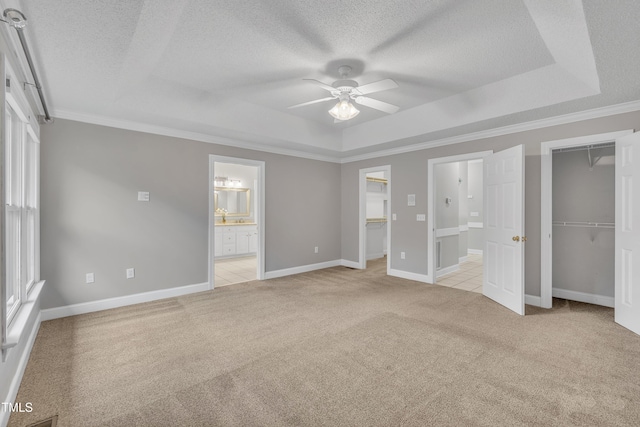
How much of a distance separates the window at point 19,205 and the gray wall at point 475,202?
902cm

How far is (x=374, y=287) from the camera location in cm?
478

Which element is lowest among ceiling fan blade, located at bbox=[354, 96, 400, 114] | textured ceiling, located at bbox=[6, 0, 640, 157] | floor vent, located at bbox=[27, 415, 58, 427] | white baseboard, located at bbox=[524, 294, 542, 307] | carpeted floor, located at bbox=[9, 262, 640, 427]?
floor vent, located at bbox=[27, 415, 58, 427]


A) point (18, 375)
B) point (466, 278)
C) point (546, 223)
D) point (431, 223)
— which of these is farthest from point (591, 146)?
point (18, 375)

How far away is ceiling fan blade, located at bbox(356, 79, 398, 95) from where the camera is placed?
8.76 feet

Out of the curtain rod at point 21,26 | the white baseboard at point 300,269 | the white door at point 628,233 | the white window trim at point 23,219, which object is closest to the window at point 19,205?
the white window trim at point 23,219

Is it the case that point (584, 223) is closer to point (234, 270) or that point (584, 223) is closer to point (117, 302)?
point (234, 270)

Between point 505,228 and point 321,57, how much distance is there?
3098mm

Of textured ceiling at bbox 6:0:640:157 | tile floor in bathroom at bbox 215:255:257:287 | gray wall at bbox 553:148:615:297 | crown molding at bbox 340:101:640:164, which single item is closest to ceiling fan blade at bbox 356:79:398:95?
textured ceiling at bbox 6:0:640:157

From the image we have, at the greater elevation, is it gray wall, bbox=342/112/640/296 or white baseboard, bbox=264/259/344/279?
gray wall, bbox=342/112/640/296

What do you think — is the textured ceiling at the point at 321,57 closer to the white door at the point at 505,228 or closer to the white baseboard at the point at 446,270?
the white door at the point at 505,228

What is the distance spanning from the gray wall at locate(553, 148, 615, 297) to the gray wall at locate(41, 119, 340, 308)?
15.1 feet

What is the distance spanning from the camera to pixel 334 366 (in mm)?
2365

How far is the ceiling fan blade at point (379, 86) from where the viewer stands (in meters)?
2.67

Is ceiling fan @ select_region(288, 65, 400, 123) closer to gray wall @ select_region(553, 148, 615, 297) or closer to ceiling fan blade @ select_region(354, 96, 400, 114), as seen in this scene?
ceiling fan blade @ select_region(354, 96, 400, 114)
